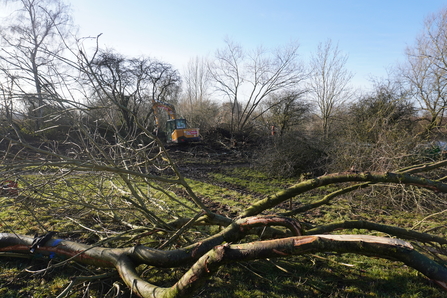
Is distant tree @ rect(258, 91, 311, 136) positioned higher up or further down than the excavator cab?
higher up

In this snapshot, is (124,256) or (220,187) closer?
(124,256)

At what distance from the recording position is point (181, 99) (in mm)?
36812

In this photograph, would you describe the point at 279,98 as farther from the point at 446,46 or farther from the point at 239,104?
the point at 446,46

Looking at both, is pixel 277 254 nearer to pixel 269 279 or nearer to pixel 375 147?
pixel 269 279

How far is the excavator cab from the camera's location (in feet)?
57.5

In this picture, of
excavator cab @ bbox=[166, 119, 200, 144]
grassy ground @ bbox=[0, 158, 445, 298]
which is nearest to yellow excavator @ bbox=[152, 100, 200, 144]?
excavator cab @ bbox=[166, 119, 200, 144]

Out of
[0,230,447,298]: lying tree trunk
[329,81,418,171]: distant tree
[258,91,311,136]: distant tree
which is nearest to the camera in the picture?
[0,230,447,298]: lying tree trunk

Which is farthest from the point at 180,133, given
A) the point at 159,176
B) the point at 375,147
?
the point at 159,176

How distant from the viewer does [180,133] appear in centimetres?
1755

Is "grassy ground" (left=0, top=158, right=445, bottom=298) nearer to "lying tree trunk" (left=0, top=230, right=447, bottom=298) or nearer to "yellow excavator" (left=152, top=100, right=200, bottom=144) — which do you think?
"lying tree trunk" (left=0, top=230, right=447, bottom=298)

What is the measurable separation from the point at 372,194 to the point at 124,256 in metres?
5.39

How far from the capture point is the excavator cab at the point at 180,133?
17.5 metres

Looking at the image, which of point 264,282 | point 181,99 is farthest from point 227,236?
point 181,99

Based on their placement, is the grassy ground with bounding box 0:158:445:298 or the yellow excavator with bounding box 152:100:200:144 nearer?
the grassy ground with bounding box 0:158:445:298
